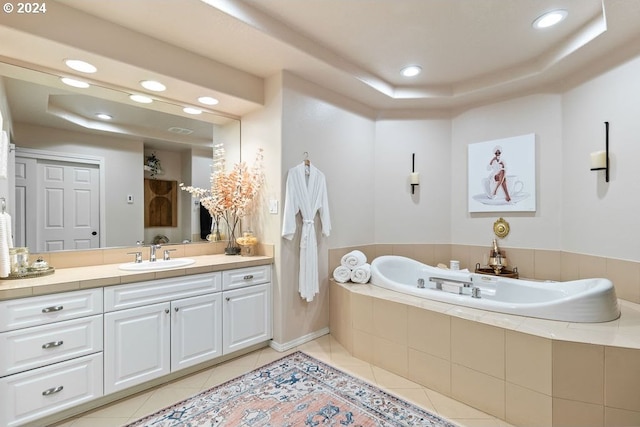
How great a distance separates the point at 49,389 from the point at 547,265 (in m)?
3.88

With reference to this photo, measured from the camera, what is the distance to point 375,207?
3.63 m

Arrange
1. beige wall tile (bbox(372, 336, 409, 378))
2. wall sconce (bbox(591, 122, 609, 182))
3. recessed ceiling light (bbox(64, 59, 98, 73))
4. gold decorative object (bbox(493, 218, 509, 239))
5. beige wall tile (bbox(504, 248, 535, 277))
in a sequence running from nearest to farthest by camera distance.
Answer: recessed ceiling light (bbox(64, 59, 98, 73))
beige wall tile (bbox(372, 336, 409, 378))
wall sconce (bbox(591, 122, 609, 182))
beige wall tile (bbox(504, 248, 535, 277))
gold decorative object (bbox(493, 218, 509, 239))

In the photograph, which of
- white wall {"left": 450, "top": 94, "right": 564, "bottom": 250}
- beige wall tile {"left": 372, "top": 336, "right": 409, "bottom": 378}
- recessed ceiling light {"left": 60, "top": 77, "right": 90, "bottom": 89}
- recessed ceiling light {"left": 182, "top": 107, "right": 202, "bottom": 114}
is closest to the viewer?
recessed ceiling light {"left": 60, "top": 77, "right": 90, "bottom": 89}

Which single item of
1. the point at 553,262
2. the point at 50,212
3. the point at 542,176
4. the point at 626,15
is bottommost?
the point at 553,262

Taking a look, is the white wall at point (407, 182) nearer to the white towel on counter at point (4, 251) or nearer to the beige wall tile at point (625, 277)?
the beige wall tile at point (625, 277)

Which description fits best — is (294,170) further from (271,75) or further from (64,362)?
(64,362)

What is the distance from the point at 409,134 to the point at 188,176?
2.47 metres

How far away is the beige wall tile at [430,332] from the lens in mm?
2070

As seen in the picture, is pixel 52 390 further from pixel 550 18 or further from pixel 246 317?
pixel 550 18

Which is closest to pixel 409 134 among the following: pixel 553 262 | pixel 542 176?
pixel 542 176

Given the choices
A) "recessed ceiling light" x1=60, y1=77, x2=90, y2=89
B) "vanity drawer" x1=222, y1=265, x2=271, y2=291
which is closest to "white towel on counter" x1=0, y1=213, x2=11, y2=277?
"recessed ceiling light" x1=60, y1=77, x2=90, y2=89

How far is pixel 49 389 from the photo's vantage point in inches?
68.0

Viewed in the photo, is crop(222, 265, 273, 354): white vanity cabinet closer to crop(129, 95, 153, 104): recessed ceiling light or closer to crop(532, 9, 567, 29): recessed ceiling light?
crop(129, 95, 153, 104): recessed ceiling light

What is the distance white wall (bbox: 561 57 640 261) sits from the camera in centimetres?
224
